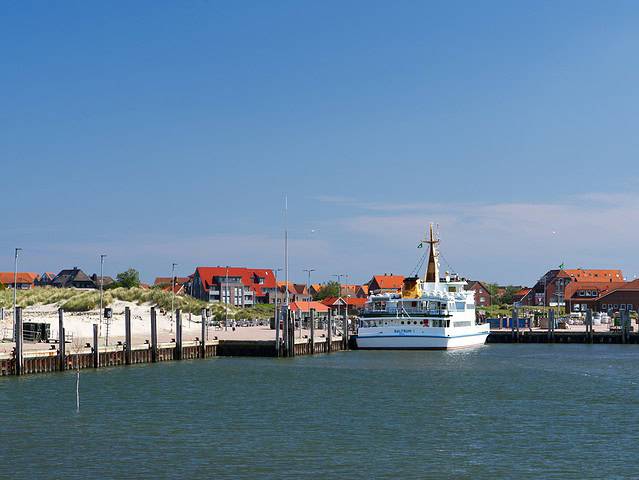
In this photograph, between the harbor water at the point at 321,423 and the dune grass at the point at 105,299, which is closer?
the harbor water at the point at 321,423

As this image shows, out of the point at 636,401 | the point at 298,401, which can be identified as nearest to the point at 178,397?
the point at 298,401

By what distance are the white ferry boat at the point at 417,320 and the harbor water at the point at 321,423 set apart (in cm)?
1870

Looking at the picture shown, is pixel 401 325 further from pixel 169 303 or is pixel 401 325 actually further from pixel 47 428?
pixel 169 303

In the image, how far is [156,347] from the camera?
84938 mm

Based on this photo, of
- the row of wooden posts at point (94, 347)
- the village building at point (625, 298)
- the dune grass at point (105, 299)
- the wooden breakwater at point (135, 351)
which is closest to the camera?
the row of wooden posts at point (94, 347)

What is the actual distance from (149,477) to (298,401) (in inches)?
938

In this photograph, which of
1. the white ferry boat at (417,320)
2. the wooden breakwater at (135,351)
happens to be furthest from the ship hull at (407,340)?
the wooden breakwater at (135,351)

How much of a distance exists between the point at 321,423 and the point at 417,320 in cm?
5488

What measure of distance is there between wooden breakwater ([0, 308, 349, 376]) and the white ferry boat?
198 inches

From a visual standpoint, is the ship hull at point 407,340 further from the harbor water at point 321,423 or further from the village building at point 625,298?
the village building at point 625,298

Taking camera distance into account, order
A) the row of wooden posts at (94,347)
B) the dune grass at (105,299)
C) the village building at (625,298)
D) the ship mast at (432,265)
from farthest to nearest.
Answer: the village building at (625,298), the dune grass at (105,299), the ship mast at (432,265), the row of wooden posts at (94,347)

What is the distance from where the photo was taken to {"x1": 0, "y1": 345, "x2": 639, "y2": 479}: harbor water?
39469mm

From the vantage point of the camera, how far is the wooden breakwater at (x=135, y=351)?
230 ft

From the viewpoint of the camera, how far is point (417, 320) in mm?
104812
